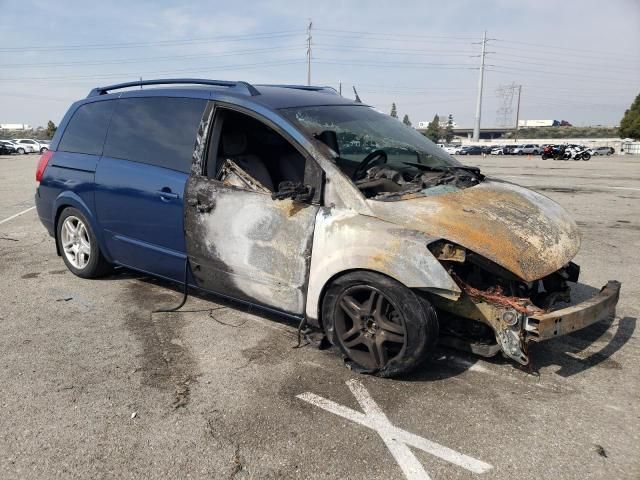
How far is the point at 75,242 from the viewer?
535cm

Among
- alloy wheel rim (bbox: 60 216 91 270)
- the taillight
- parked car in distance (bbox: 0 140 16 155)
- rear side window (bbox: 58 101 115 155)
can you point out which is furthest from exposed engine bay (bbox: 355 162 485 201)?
parked car in distance (bbox: 0 140 16 155)

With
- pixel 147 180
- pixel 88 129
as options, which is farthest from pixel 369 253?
pixel 88 129

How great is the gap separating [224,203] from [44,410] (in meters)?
1.75

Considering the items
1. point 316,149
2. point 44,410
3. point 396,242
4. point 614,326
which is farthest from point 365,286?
point 614,326

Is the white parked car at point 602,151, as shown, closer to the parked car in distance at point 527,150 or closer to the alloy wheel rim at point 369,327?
the parked car in distance at point 527,150

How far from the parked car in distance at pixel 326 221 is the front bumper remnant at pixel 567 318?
0.04ft

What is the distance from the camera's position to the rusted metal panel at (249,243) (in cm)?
351

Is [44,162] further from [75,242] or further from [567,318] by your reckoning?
[567,318]

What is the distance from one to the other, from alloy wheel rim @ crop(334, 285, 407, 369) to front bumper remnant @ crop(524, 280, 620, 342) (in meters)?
0.73

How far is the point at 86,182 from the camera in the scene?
4867 millimetres

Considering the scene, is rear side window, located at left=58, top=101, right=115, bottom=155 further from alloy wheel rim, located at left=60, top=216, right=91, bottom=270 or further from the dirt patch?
the dirt patch

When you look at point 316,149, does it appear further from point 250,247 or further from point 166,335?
point 166,335

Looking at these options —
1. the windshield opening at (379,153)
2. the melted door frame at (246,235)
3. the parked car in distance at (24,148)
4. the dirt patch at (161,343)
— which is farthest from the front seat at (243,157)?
the parked car in distance at (24,148)

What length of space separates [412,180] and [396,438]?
6.44 feet
